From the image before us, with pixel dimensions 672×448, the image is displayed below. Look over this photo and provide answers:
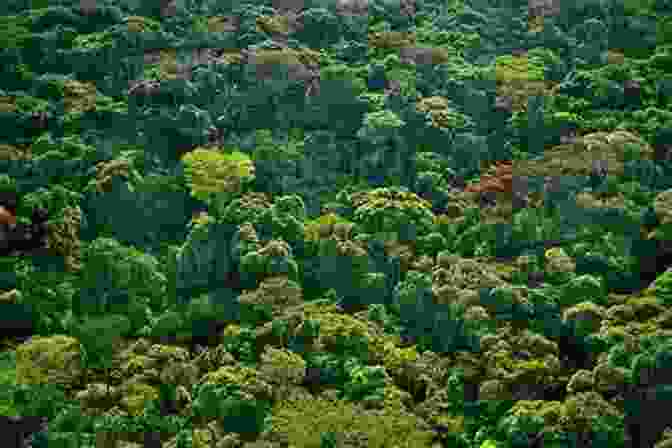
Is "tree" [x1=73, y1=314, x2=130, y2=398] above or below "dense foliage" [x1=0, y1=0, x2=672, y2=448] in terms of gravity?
below

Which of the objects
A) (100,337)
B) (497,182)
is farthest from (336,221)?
(100,337)

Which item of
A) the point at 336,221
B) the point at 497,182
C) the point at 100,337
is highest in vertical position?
the point at 497,182

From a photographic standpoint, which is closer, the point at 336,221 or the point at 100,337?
the point at 100,337

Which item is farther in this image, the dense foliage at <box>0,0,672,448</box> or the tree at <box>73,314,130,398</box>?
the tree at <box>73,314,130,398</box>

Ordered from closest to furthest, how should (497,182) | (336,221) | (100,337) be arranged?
(100,337), (336,221), (497,182)

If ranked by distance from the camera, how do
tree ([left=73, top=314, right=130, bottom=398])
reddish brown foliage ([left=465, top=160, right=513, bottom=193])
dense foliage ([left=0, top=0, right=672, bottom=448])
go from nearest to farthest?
dense foliage ([left=0, top=0, right=672, bottom=448])
tree ([left=73, top=314, right=130, bottom=398])
reddish brown foliage ([left=465, top=160, right=513, bottom=193])

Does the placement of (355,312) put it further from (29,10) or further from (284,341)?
(29,10)

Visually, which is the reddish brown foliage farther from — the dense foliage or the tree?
the tree

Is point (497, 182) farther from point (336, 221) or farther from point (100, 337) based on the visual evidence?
point (100, 337)

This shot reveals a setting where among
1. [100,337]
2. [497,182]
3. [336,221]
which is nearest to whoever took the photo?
[100,337]

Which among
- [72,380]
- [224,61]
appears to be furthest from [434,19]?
[72,380]

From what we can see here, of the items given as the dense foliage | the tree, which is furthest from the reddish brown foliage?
the tree
